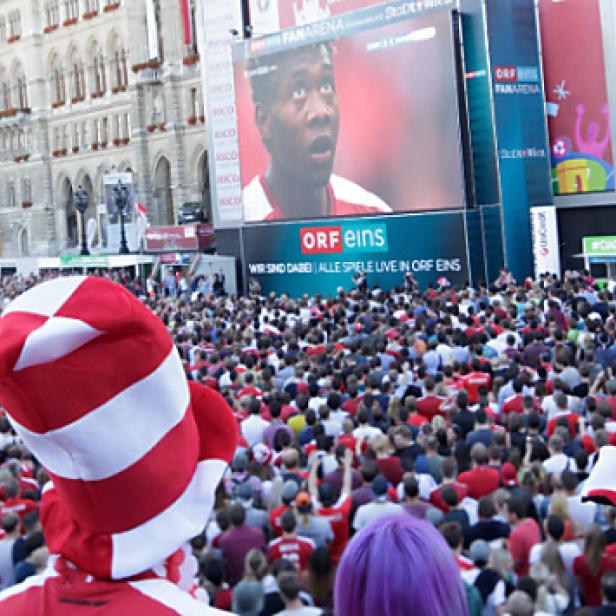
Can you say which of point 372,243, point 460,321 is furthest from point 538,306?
point 372,243

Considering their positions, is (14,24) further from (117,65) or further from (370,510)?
(370,510)

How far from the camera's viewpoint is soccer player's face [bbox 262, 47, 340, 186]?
28.9m

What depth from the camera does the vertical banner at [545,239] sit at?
26.0 metres

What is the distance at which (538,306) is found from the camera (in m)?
16.7

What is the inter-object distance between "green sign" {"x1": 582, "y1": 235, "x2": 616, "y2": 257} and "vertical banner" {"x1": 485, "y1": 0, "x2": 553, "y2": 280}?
7.25 ft

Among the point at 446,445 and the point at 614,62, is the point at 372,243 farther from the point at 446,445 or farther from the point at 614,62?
the point at 446,445

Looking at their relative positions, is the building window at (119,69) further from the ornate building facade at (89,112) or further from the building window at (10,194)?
the building window at (10,194)

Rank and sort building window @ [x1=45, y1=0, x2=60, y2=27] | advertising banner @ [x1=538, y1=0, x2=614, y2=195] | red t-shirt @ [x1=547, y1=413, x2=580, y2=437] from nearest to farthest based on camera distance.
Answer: red t-shirt @ [x1=547, y1=413, x2=580, y2=437]
advertising banner @ [x1=538, y1=0, x2=614, y2=195]
building window @ [x1=45, y1=0, x2=60, y2=27]

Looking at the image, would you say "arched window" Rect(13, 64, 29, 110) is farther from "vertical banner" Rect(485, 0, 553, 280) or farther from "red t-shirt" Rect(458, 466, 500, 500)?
"red t-shirt" Rect(458, 466, 500, 500)

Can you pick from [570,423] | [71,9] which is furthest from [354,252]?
[71,9]

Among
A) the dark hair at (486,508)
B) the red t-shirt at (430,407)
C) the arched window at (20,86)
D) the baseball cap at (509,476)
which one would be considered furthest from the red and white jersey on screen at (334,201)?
the arched window at (20,86)

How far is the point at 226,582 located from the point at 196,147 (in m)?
40.6

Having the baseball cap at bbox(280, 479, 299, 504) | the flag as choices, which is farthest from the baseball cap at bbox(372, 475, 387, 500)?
the flag

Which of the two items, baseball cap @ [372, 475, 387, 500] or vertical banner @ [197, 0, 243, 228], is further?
vertical banner @ [197, 0, 243, 228]
